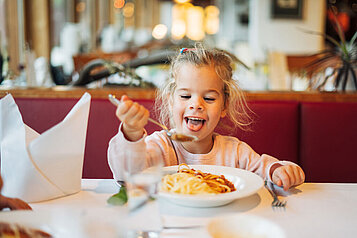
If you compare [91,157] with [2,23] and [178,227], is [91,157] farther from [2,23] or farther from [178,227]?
[2,23]

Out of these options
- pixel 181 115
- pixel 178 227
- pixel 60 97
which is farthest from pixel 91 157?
pixel 178 227

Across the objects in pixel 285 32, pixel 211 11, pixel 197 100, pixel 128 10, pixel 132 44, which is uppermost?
pixel 211 11

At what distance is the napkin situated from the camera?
93 cm

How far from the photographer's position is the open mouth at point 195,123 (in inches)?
51.9

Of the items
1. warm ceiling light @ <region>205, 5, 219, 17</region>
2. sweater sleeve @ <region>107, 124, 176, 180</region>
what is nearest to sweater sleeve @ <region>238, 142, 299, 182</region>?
sweater sleeve @ <region>107, 124, 176, 180</region>

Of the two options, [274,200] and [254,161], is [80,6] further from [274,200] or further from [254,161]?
[274,200]

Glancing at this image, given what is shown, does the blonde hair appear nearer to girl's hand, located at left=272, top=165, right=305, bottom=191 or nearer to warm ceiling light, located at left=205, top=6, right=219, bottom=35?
girl's hand, located at left=272, top=165, right=305, bottom=191

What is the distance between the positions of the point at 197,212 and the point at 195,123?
48 centimetres

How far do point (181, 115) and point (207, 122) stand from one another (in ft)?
0.30

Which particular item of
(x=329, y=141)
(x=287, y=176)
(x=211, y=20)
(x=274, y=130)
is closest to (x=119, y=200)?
(x=287, y=176)

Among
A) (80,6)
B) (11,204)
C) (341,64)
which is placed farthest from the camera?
(80,6)

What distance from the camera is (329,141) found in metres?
1.84

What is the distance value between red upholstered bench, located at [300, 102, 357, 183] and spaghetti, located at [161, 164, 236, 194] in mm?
972

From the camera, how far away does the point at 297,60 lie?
5.70 m
